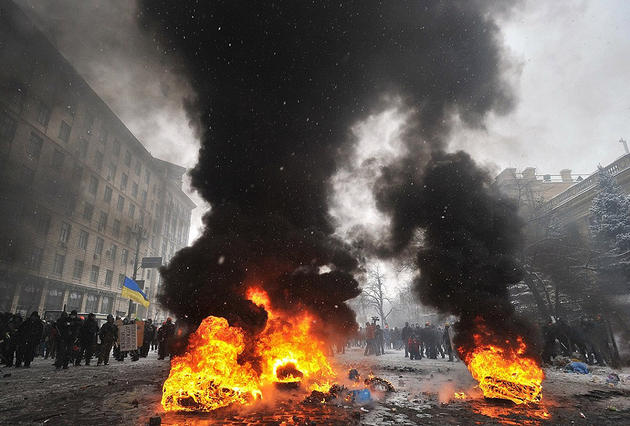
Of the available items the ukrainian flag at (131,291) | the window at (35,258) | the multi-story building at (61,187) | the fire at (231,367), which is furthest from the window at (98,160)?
the fire at (231,367)

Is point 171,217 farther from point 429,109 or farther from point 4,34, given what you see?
point 429,109

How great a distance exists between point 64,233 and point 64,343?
25529mm

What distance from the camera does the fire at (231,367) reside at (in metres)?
7.57

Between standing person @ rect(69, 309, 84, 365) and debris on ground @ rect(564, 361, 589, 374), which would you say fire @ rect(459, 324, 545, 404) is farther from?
standing person @ rect(69, 309, 84, 365)

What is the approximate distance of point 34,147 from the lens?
98.9ft

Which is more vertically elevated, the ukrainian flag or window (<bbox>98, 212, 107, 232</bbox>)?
window (<bbox>98, 212, 107, 232</bbox>)

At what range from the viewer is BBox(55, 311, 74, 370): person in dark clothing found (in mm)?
13796

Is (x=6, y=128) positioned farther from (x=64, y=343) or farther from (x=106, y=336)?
(x=64, y=343)

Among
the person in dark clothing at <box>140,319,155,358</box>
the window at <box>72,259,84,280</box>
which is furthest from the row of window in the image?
the person in dark clothing at <box>140,319,155,358</box>

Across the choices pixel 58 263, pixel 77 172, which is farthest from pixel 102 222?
pixel 58 263

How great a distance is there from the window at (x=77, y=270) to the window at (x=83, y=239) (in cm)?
156

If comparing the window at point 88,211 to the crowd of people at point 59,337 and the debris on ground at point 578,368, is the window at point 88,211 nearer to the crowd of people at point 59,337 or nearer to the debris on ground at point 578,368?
the crowd of people at point 59,337

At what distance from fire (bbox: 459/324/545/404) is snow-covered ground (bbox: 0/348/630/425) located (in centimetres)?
36

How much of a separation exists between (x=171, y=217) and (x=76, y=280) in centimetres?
2386
